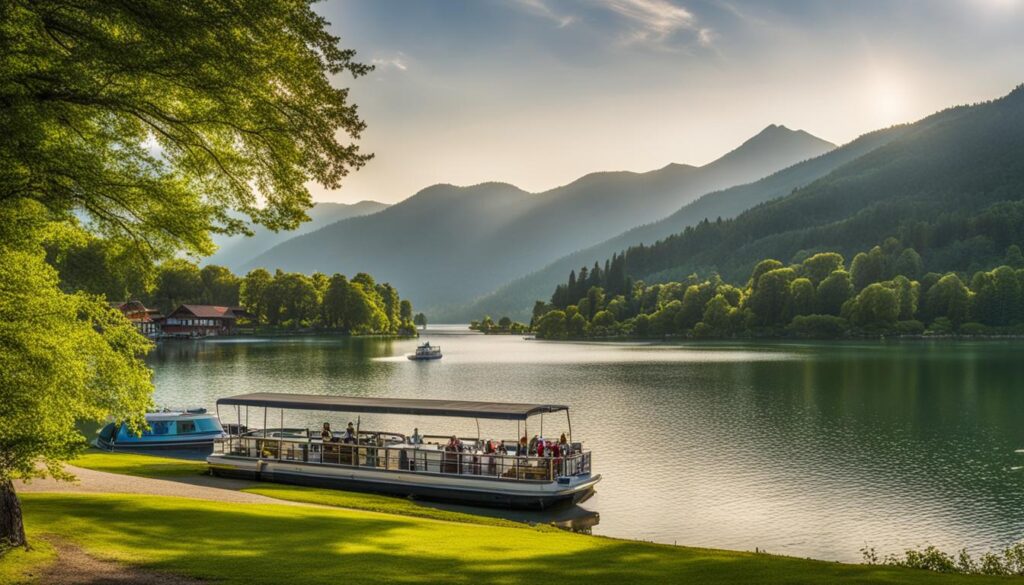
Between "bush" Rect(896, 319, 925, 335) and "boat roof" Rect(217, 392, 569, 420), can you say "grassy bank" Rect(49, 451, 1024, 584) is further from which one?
"bush" Rect(896, 319, 925, 335)

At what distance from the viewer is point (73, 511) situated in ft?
75.6

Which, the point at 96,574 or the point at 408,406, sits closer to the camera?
the point at 96,574

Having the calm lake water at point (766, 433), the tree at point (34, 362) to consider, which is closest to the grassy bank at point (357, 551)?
the tree at point (34, 362)

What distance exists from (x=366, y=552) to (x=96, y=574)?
6.08 meters

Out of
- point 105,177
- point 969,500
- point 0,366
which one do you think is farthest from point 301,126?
point 969,500

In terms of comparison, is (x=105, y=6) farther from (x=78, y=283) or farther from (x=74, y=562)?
(x=78, y=283)

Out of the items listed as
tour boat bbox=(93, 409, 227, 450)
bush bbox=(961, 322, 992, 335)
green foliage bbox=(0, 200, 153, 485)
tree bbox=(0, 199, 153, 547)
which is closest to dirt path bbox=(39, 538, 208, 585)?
tree bbox=(0, 199, 153, 547)

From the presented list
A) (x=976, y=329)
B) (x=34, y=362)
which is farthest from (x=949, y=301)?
(x=34, y=362)

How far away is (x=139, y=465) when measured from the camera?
39312mm

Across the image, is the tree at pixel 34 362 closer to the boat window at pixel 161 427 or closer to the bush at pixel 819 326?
the boat window at pixel 161 427

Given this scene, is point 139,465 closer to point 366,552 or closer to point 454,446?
point 454,446

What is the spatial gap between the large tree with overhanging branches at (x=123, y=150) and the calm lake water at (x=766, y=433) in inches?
793

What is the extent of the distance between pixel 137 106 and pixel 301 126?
3197 mm

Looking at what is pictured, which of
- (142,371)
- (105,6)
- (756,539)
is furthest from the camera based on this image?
(756,539)
